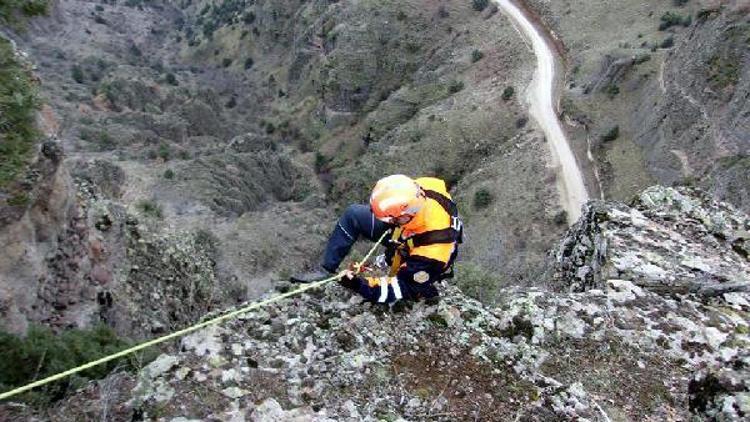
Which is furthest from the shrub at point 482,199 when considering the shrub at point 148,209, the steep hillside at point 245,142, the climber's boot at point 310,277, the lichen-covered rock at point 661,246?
the climber's boot at point 310,277

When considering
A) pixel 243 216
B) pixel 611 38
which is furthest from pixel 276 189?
pixel 611 38

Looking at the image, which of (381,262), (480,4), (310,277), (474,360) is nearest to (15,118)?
(310,277)

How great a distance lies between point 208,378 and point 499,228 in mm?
37875

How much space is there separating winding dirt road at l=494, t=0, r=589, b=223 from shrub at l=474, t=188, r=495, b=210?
18.3 feet

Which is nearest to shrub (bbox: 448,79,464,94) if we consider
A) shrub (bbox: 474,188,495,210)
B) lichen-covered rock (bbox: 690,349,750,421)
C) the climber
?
shrub (bbox: 474,188,495,210)

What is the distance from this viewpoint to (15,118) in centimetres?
1216

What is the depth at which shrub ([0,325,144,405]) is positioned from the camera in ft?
24.2

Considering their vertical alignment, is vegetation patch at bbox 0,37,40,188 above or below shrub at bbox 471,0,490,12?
below

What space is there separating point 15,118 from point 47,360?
5.91 m

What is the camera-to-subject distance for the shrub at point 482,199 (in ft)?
153

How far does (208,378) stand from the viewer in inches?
300

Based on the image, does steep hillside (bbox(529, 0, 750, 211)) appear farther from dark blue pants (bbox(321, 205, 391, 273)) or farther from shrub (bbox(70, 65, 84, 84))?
shrub (bbox(70, 65, 84, 84))

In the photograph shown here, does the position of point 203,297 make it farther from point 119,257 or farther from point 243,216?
point 243,216

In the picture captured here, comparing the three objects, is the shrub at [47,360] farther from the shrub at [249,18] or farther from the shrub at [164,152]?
the shrub at [249,18]
